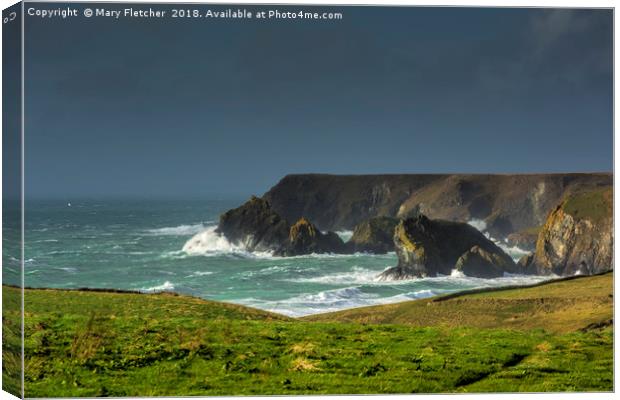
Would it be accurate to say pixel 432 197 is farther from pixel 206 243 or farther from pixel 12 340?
pixel 12 340

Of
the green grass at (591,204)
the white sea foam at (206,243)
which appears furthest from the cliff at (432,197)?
the white sea foam at (206,243)

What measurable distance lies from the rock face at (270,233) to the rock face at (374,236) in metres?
0.30

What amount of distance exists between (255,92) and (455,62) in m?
3.66

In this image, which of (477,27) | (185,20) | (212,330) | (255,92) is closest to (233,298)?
(212,330)

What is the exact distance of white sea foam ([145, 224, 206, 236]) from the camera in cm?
2061

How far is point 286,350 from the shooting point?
19.8 metres

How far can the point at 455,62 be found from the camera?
816 inches

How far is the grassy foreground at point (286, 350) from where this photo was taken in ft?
64.0

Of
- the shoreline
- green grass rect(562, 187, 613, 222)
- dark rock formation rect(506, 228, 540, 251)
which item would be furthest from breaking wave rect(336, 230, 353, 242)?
green grass rect(562, 187, 613, 222)

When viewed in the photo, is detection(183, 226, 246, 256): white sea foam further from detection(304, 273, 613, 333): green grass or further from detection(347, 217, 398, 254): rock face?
detection(347, 217, 398, 254): rock face

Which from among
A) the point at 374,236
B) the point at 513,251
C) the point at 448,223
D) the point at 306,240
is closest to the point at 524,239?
the point at 513,251

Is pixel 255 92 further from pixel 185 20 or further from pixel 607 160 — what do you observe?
pixel 607 160

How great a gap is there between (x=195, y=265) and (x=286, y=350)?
7.58ft

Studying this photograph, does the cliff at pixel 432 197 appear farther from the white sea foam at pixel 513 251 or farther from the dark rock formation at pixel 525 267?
the dark rock formation at pixel 525 267
